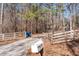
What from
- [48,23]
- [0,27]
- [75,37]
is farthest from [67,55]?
[0,27]

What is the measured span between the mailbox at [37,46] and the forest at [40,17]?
0.36ft

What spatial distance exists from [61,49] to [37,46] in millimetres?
240

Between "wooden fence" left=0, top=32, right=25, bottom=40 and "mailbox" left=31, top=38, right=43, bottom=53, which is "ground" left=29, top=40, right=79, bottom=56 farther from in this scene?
"wooden fence" left=0, top=32, right=25, bottom=40

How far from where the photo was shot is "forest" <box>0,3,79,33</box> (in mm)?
1980

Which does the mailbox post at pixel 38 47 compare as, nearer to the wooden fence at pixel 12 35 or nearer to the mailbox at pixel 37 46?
the mailbox at pixel 37 46

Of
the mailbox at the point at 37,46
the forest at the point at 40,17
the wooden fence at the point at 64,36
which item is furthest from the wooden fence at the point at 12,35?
the wooden fence at the point at 64,36

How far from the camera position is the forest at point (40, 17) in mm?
1980

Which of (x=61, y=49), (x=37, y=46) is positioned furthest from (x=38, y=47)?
(x=61, y=49)

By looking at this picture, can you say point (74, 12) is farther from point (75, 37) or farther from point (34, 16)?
point (34, 16)

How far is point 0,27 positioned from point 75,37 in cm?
75

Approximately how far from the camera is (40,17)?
1987mm

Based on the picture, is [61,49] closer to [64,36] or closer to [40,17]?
[64,36]

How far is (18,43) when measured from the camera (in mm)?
1967

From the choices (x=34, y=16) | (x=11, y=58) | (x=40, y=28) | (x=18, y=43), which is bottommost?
(x=11, y=58)
